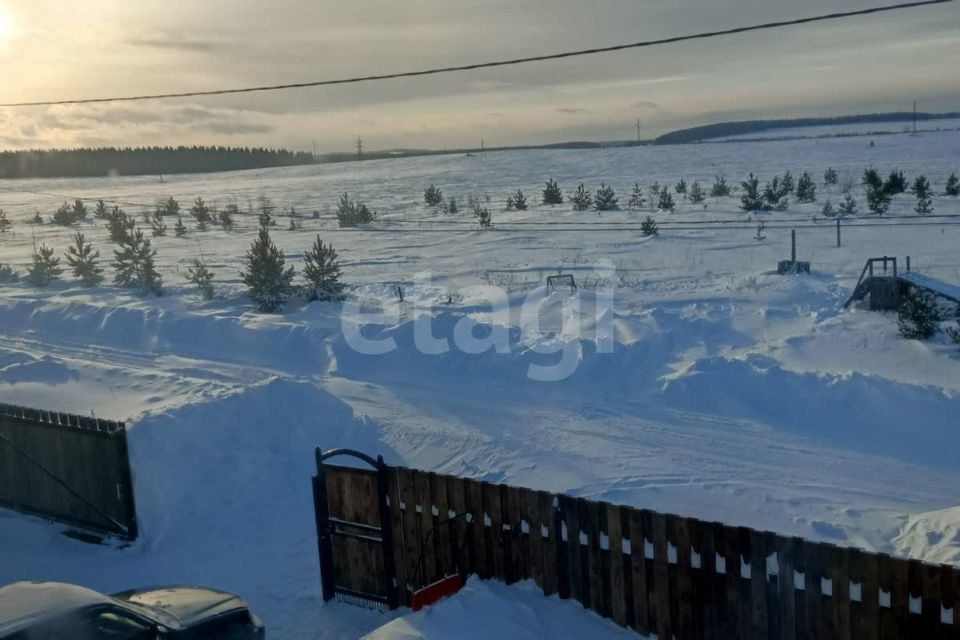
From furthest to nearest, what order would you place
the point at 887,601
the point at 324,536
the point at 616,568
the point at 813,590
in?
the point at 324,536 < the point at 616,568 < the point at 813,590 < the point at 887,601

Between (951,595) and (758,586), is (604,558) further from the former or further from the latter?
(951,595)

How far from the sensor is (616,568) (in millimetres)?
6676

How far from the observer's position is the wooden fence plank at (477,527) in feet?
24.4

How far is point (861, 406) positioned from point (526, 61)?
6.93 meters

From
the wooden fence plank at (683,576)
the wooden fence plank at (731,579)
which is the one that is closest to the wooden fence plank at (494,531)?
the wooden fence plank at (683,576)

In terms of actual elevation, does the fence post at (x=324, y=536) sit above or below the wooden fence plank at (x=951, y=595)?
below

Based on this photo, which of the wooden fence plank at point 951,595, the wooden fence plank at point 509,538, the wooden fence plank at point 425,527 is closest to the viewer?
the wooden fence plank at point 951,595

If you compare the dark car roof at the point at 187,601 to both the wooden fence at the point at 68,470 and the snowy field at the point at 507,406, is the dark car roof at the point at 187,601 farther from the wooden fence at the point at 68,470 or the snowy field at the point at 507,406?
the wooden fence at the point at 68,470

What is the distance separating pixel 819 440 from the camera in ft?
37.8

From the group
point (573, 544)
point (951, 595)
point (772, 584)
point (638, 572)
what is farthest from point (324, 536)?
point (951, 595)

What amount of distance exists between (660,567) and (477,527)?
1.73 metres

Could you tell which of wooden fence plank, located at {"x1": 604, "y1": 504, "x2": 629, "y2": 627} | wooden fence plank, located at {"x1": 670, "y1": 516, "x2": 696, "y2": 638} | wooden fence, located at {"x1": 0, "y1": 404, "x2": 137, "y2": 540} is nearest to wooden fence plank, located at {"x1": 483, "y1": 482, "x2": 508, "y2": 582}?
wooden fence plank, located at {"x1": 604, "y1": 504, "x2": 629, "y2": 627}

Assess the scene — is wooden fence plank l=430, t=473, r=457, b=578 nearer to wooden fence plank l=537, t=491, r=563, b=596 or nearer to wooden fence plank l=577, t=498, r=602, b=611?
wooden fence plank l=537, t=491, r=563, b=596

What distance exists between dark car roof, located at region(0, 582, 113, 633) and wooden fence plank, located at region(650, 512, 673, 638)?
4.03 meters
